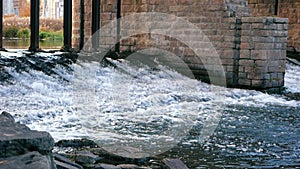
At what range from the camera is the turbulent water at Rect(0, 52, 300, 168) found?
5676mm

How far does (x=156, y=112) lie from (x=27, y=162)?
4.97m

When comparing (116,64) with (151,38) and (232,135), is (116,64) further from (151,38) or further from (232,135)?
(232,135)

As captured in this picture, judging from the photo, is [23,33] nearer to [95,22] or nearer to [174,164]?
[95,22]

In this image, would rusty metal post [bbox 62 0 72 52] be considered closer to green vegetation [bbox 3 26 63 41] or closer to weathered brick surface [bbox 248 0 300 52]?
weathered brick surface [bbox 248 0 300 52]

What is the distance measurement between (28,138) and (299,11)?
13.1 metres

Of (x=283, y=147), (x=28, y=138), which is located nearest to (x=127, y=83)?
(x=283, y=147)

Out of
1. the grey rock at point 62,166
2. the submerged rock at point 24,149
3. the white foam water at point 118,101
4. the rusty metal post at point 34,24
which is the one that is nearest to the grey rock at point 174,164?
the grey rock at point 62,166

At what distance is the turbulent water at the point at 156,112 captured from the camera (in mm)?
5676

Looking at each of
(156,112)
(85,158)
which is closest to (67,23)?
(156,112)

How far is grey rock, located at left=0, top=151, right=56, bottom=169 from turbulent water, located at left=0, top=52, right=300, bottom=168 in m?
2.18

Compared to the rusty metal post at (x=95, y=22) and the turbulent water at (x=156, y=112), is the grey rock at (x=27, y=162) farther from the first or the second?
the rusty metal post at (x=95, y=22)

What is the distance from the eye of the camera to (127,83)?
32.6 feet

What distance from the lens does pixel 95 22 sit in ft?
42.4

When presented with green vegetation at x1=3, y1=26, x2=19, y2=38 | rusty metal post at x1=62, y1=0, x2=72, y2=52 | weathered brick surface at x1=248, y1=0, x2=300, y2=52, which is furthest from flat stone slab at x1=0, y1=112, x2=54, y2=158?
green vegetation at x1=3, y1=26, x2=19, y2=38
